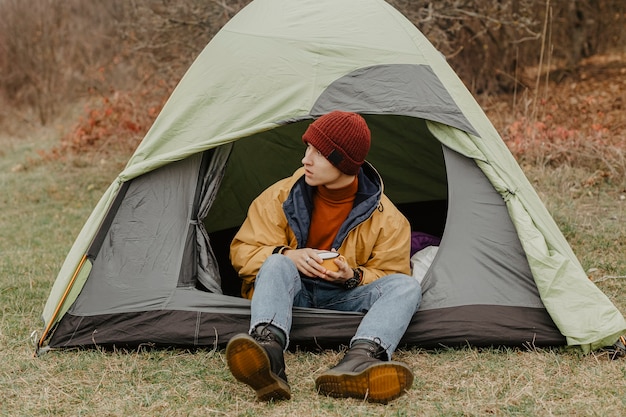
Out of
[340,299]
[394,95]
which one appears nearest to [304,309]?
[340,299]

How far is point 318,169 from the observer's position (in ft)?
10.8

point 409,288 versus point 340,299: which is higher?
point 409,288

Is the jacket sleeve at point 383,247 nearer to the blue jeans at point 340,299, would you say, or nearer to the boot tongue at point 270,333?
the blue jeans at point 340,299

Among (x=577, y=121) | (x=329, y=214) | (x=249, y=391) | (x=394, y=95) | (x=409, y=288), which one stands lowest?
(x=577, y=121)

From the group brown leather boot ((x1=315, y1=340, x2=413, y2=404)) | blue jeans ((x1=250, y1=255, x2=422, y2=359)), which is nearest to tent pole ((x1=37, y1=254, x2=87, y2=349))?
blue jeans ((x1=250, y1=255, x2=422, y2=359))

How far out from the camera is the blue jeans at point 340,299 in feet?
9.78

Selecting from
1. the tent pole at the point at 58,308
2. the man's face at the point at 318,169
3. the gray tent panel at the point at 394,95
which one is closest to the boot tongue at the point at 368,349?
the man's face at the point at 318,169

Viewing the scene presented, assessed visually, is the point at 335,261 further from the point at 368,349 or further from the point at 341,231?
the point at 368,349

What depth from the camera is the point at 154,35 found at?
839 cm

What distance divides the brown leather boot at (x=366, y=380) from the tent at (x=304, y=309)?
46 centimetres

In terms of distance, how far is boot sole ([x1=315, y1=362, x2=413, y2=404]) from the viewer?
107 inches

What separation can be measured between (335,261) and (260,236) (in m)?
0.38

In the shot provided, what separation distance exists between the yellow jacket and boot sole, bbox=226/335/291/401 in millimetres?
682

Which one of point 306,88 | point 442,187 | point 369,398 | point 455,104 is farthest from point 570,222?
point 369,398
